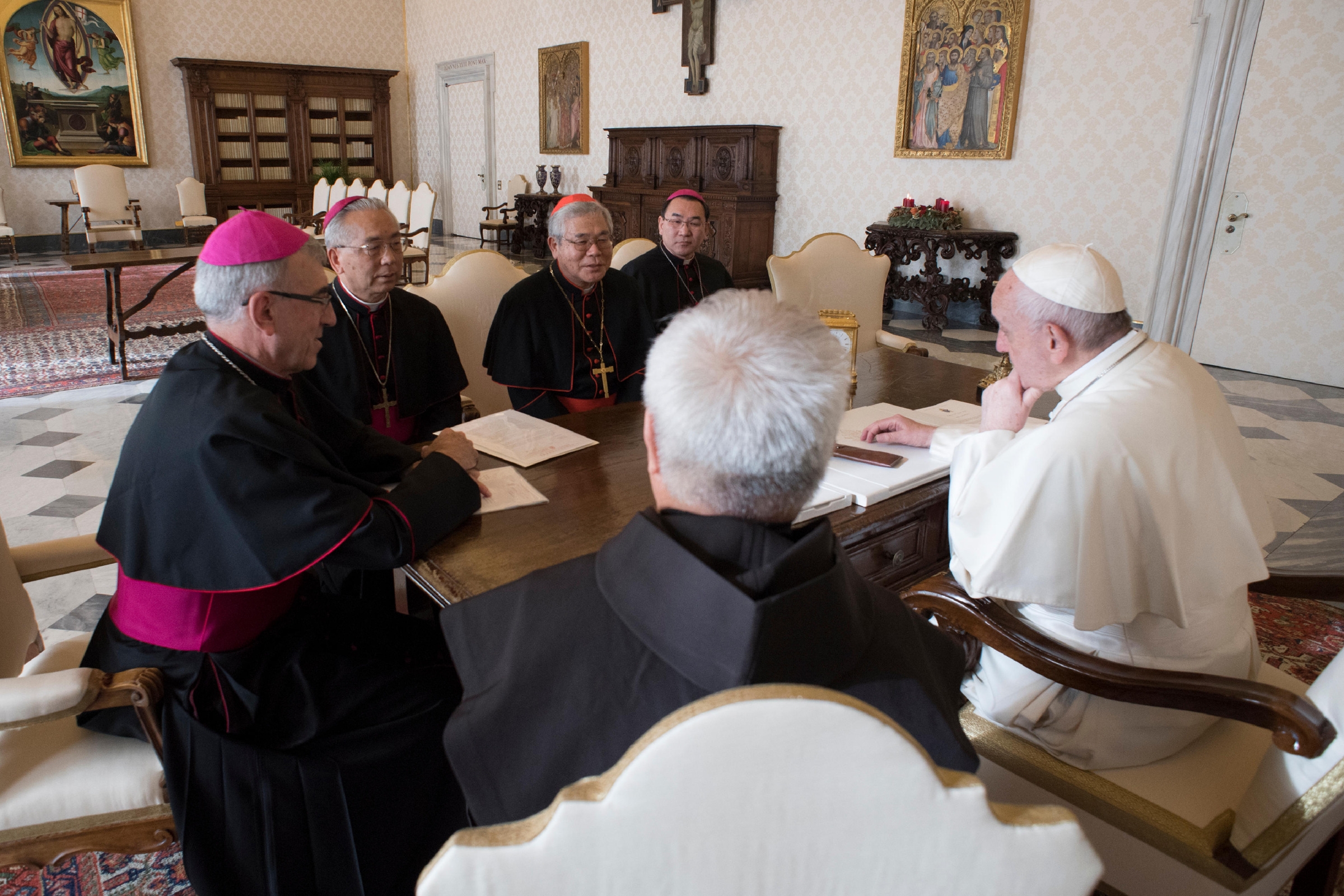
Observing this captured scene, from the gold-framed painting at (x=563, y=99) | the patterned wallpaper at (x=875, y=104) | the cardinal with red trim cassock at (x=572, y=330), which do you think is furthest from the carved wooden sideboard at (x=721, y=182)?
the cardinal with red trim cassock at (x=572, y=330)

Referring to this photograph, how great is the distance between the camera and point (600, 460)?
2.16 meters

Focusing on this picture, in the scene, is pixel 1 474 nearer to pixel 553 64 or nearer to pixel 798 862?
pixel 798 862

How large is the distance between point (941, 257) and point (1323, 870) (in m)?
7.04

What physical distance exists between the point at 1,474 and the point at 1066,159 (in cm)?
769

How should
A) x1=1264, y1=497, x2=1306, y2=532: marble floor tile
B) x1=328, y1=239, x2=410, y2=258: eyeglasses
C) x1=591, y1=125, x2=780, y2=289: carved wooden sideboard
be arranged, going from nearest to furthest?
1. x1=328, y1=239, x2=410, y2=258: eyeglasses
2. x1=1264, y1=497, x2=1306, y2=532: marble floor tile
3. x1=591, y1=125, x2=780, y2=289: carved wooden sideboard

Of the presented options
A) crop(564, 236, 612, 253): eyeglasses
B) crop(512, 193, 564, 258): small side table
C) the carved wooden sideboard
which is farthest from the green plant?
crop(564, 236, 612, 253): eyeglasses

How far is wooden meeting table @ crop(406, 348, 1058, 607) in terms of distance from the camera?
63.6 inches

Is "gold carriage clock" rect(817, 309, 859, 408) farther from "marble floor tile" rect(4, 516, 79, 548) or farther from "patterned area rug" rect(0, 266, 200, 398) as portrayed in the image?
"patterned area rug" rect(0, 266, 200, 398)

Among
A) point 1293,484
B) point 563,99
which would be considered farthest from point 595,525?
point 563,99

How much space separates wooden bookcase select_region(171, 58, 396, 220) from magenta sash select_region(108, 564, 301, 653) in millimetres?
14172

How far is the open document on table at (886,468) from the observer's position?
6.42 feet

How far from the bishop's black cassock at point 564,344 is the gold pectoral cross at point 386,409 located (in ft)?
1.40

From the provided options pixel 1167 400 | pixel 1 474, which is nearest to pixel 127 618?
pixel 1167 400

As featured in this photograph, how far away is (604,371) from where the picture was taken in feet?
11.3
